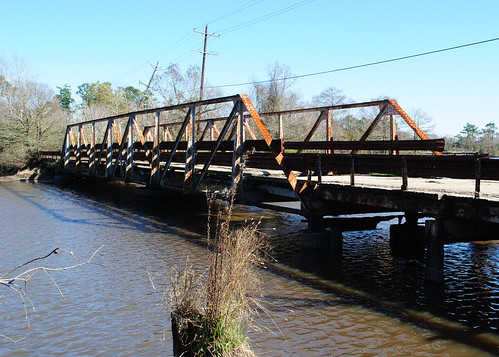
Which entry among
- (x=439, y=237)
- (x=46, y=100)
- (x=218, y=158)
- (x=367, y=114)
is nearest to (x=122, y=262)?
(x=218, y=158)

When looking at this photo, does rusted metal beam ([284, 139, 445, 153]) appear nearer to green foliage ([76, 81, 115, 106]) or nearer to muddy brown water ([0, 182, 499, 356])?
muddy brown water ([0, 182, 499, 356])

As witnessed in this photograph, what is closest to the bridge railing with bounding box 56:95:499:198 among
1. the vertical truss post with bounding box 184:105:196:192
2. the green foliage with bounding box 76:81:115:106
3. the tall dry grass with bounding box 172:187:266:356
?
the vertical truss post with bounding box 184:105:196:192

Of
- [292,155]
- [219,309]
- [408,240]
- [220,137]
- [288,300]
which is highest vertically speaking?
[220,137]

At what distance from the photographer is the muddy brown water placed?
5426 millimetres

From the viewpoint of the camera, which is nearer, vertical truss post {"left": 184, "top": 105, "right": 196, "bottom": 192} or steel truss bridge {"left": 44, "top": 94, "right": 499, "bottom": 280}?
steel truss bridge {"left": 44, "top": 94, "right": 499, "bottom": 280}

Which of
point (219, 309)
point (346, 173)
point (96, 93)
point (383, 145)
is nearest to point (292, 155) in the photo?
point (346, 173)

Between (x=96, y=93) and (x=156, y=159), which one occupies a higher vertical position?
(x=96, y=93)

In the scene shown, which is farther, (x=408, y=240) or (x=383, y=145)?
(x=408, y=240)

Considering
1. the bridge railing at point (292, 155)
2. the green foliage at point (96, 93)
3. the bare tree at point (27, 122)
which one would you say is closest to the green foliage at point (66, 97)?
the green foliage at point (96, 93)

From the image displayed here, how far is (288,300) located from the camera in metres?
6.93

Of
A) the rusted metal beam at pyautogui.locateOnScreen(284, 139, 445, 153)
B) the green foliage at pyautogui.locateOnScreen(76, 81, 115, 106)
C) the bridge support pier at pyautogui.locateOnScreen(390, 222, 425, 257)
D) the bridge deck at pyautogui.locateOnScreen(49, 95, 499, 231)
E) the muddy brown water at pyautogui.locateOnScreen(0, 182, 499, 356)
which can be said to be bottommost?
the muddy brown water at pyautogui.locateOnScreen(0, 182, 499, 356)

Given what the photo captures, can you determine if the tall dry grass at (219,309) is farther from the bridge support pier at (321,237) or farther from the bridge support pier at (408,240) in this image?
the bridge support pier at (408,240)

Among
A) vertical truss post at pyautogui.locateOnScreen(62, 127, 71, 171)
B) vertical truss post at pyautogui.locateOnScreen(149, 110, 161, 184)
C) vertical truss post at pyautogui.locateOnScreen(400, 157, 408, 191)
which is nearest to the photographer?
vertical truss post at pyautogui.locateOnScreen(400, 157, 408, 191)

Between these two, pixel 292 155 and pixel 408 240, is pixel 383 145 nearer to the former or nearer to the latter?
pixel 292 155
